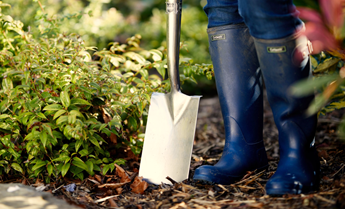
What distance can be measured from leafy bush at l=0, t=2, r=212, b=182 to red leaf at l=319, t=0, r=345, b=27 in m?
0.95

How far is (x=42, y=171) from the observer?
1.49m

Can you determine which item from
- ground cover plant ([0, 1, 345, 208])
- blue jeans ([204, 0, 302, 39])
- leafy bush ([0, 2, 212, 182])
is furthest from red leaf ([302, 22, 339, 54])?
leafy bush ([0, 2, 212, 182])

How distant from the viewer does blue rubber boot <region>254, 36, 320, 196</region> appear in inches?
44.6

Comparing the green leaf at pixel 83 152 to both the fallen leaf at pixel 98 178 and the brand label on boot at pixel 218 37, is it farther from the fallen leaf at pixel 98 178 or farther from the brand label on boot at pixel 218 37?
the brand label on boot at pixel 218 37

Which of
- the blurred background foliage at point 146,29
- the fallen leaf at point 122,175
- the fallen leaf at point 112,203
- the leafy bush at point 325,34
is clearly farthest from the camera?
the blurred background foliage at point 146,29

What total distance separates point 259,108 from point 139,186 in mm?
660

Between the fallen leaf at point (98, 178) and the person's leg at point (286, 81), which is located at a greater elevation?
the person's leg at point (286, 81)

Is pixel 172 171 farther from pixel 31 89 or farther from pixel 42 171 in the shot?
pixel 31 89

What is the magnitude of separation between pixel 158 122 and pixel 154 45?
307 centimetres

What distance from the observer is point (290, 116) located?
1196mm

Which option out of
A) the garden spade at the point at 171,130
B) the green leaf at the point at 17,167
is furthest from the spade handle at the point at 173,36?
the green leaf at the point at 17,167

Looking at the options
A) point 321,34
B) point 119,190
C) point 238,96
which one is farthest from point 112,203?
point 321,34

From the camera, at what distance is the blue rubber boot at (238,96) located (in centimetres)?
140

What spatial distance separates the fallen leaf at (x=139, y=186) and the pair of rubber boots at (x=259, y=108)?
0.74 feet
